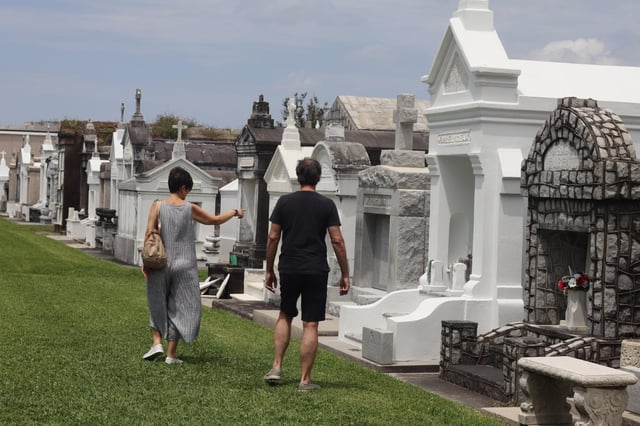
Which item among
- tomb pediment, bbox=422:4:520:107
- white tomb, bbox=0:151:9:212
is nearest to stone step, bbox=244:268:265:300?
tomb pediment, bbox=422:4:520:107

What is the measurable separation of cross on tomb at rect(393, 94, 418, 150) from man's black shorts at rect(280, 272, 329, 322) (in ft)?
22.4

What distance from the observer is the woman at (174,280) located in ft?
33.4

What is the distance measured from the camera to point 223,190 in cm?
3092

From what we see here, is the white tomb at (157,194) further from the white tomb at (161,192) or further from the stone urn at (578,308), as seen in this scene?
the stone urn at (578,308)

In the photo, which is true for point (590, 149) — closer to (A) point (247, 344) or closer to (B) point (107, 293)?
(A) point (247, 344)

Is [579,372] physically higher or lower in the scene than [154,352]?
higher

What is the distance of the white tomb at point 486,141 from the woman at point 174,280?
2656 mm

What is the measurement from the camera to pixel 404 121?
15531 millimetres

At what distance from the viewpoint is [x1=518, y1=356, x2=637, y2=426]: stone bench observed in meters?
7.30

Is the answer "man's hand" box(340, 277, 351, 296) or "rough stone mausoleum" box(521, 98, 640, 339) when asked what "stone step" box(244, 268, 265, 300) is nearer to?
"rough stone mausoleum" box(521, 98, 640, 339)

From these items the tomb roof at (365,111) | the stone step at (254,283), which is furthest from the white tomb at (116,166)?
the stone step at (254,283)

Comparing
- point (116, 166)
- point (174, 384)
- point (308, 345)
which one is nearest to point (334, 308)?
point (174, 384)

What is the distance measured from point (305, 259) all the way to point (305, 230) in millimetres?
218

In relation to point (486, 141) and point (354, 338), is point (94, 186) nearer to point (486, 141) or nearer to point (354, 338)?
point (354, 338)
